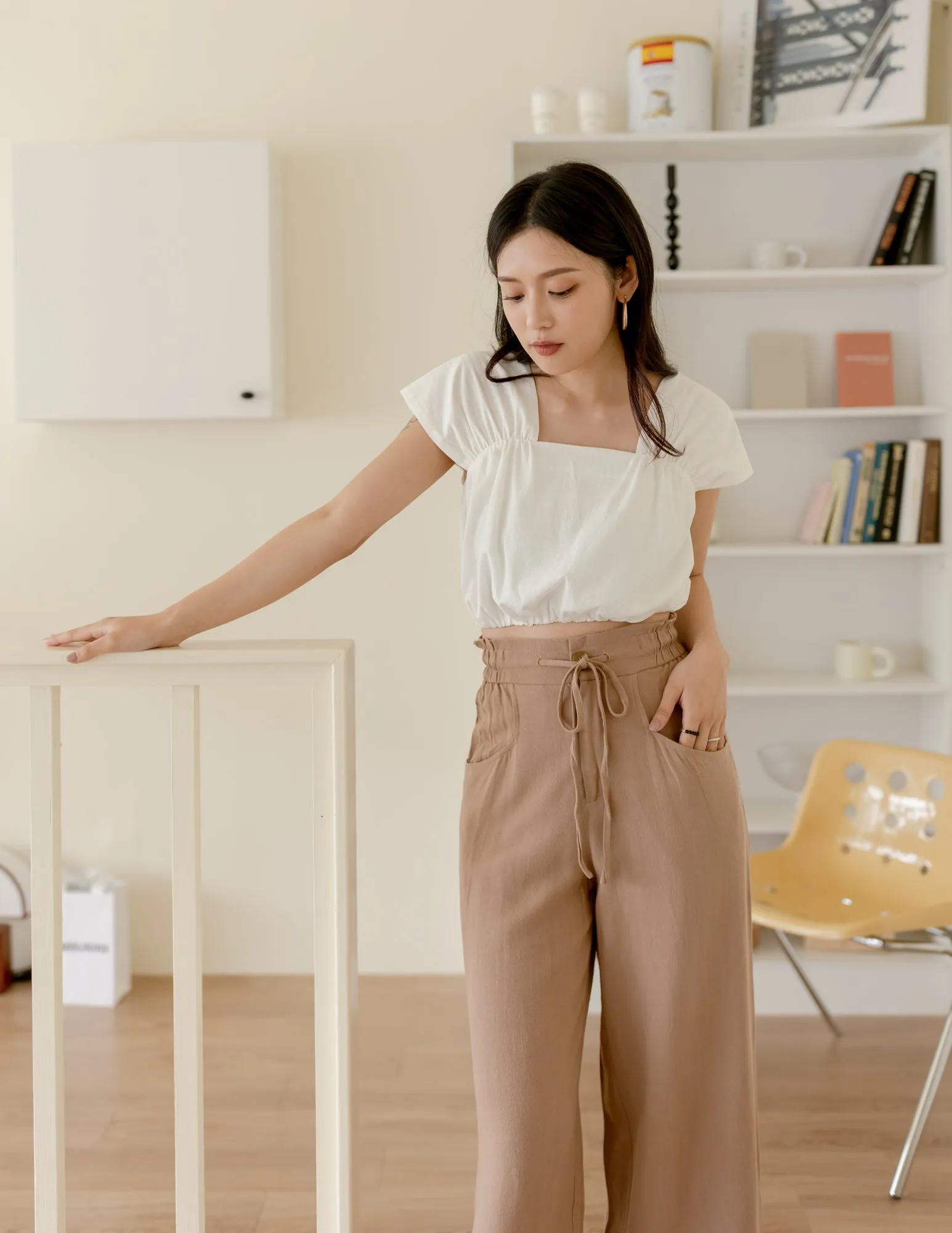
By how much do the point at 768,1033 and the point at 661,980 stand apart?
1.48 m

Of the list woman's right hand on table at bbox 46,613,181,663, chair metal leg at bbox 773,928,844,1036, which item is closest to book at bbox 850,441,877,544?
chair metal leg at bbox 773,928,844,1036

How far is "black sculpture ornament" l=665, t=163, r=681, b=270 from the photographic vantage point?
2.98 metres

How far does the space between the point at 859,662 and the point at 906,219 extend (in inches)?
42.0

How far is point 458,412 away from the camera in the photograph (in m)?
1.49

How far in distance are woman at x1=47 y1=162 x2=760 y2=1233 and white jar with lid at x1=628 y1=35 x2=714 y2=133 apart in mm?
1558

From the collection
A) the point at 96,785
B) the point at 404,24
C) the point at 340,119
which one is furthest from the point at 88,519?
the point at 404,24

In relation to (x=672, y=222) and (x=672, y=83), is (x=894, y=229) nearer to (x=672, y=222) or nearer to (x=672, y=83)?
(x=672, y=222)

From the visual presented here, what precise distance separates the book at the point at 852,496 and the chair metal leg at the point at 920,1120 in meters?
1.23

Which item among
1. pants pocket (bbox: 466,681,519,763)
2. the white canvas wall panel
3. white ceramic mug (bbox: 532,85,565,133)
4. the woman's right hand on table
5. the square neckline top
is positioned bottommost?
pants pocket (bbox: 466,681,519,763)

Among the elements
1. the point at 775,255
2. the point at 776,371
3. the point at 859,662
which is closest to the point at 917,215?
the point at 775,255

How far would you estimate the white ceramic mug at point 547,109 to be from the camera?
2850 millimetres

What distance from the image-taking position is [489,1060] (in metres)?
1.45

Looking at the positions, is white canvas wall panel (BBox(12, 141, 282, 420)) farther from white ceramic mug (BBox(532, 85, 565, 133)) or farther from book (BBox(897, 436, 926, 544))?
book (BBox(897, 436, 926, 544))

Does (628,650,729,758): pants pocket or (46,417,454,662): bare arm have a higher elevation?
(46,417,454,662): bare arm
